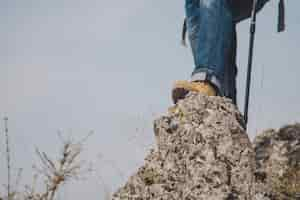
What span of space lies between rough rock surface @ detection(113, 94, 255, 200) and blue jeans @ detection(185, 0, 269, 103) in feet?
1.36

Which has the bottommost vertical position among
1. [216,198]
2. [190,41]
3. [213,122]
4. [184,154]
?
[216,198]

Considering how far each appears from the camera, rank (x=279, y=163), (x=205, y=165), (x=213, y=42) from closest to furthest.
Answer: (x=205, y=165) < (x=279, y=163) < (x=213, y=42)

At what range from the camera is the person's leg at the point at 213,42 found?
3318 millimetres

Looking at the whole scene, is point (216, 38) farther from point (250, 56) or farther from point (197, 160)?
point (197, 160)

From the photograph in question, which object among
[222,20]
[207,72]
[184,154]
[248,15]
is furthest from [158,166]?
[248,15]

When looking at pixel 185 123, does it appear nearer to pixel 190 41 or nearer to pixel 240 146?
pixel 240 146

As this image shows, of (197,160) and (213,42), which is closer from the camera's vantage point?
(197,160)

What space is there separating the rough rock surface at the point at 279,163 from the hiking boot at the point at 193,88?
21.5 inches

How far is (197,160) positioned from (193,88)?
0.75 metres

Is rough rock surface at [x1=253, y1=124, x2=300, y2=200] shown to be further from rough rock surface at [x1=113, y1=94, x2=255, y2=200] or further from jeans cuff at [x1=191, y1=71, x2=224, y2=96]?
jeans cuff at [x1=191, y1=71, x2=224, y2=96]

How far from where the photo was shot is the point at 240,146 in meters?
2.66

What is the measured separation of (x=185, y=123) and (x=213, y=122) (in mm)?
163

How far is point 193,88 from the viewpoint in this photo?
3203 millimetres

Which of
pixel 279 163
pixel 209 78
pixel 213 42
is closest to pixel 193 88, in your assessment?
pixel 209 78
